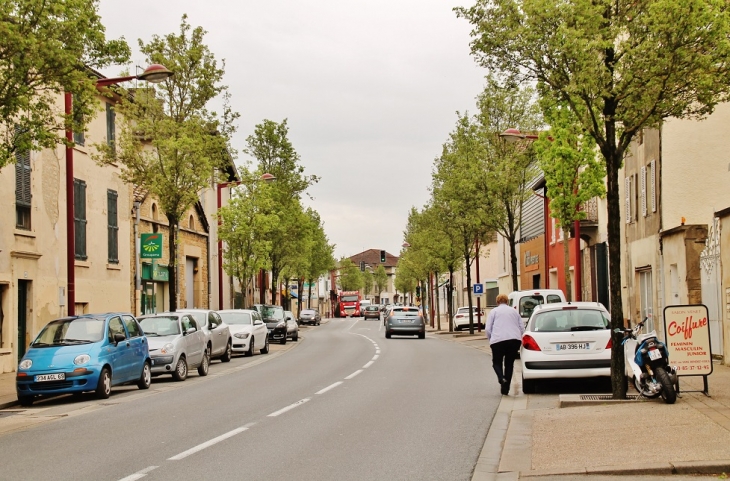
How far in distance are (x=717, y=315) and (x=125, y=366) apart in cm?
1297

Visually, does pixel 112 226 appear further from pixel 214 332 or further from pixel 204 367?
pixel 204 367

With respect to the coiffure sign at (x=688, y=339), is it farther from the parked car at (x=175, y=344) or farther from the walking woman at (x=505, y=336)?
the parked car at (x=175, y=344)

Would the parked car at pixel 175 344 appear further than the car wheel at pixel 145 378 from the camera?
Yes

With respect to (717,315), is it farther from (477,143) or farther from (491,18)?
(477,143)

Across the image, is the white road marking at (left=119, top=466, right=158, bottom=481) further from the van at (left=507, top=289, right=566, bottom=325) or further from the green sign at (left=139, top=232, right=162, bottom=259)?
the green sign at (left=139, top=232, right=162, bottom=259)

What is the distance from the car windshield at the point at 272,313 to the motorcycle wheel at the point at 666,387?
3268 centimetres

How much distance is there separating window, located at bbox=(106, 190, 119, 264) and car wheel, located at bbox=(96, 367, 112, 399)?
52.1 feet

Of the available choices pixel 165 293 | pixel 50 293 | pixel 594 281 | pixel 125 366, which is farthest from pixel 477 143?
pixel 125 366

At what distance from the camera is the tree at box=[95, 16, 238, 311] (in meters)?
28.8

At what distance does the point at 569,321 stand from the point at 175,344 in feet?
31.8

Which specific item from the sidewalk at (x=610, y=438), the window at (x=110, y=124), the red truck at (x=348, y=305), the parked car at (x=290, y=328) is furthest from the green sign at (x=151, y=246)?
the red truck at (x=348, y=305)

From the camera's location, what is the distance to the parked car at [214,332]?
27578 mm

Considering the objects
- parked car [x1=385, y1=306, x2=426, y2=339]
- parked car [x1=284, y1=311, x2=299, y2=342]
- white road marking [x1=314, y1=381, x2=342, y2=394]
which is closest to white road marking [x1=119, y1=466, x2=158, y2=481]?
white road marking [x1=314, y1=381, x2=342, y2=394]

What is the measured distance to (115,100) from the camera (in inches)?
1318
